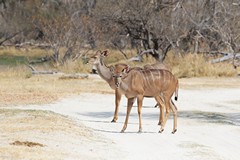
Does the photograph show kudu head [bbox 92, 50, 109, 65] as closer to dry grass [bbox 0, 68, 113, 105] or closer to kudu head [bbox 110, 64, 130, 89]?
kudu head [bbox 110, 64, 130, 89]

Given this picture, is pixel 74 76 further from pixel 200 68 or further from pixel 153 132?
pixel 153 132

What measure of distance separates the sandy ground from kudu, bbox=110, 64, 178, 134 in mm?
Result: 699

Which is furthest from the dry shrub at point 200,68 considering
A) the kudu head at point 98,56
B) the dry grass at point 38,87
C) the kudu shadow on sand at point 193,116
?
the kudu head at point 98,56

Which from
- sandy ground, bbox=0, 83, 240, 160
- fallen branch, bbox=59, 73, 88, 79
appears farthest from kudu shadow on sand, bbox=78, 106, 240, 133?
fallen branch, bbox=59, 73, 88, 79

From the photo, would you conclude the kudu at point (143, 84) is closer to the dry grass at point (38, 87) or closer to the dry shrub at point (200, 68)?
the dry grass at point (38, 87)

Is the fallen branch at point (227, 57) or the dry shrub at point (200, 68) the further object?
the fallen branch at point (227, 57)

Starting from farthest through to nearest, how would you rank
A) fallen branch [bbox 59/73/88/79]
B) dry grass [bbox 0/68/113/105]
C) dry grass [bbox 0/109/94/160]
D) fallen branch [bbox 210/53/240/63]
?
fallen branch [bbox 210/53/240/63], fallen branch [bbox 59/73/88/79], dry grass [bbox 0/68/113/105], dry grass [bbox 0/109/94/160]

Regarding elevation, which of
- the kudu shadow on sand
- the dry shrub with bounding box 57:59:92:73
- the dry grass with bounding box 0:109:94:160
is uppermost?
the dry grass with bounding box 0:109:94:160

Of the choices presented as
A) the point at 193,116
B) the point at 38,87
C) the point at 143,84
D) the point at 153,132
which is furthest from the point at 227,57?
the point at 153,132

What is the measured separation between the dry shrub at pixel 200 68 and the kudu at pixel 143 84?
694 inches

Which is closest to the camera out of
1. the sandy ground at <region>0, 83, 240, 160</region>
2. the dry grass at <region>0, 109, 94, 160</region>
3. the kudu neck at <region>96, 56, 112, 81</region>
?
the dry grass at <region>0, 109, 94, 160</region>

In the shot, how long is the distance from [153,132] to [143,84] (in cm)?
112

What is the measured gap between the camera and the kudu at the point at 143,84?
50.7 feet

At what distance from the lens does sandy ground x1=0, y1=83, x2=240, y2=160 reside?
41.6 ft
